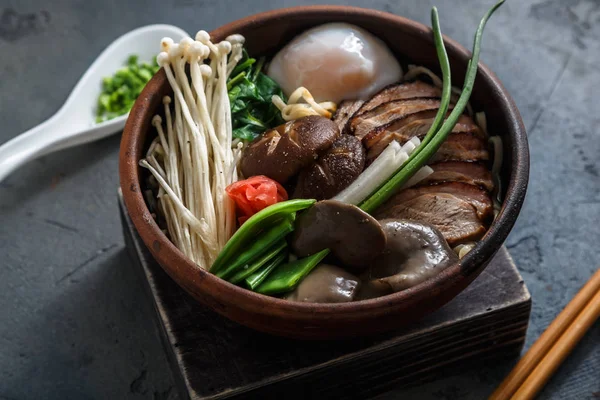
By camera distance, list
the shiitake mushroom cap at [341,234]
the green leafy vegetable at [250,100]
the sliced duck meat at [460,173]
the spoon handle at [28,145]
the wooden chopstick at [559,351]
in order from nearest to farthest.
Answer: the shiitake mushroom cap at [341,234] → the sliced duck meat at [460,173] → the wooden chopstick at [559,351] → the green leafy vegetable at [250,100] → the spoon handle at [28,145]

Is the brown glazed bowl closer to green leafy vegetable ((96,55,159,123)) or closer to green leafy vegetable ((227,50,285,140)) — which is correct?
green leafy vegetable ((227,50,285,140))

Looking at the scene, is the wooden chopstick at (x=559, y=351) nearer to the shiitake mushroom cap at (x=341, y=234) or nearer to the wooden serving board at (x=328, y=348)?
the wooden serving board at (x=328, y=348)

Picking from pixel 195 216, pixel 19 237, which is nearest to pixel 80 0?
pixel 19 237

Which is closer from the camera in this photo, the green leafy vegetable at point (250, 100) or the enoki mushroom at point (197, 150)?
the enoki mushroom at point (197, 150)

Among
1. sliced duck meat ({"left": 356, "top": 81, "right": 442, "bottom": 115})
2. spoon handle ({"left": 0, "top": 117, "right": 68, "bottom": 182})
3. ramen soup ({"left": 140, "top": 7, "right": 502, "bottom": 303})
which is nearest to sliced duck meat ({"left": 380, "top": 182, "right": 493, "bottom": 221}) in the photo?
ramen soup ({"left": 140, "top": 7, "right": 502, "bottom": 303})

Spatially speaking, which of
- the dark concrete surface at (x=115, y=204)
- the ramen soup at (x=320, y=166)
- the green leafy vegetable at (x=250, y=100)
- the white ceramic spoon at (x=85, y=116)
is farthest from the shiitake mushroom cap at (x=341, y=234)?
the white ceramic spoon at (x=85, y=116)

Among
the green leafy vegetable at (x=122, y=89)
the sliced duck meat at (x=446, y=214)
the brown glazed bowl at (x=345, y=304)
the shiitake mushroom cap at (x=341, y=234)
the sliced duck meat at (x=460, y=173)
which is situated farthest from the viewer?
the green leafy vegetable at (x=122, y=89)

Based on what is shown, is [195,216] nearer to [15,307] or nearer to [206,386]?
[206,386]
